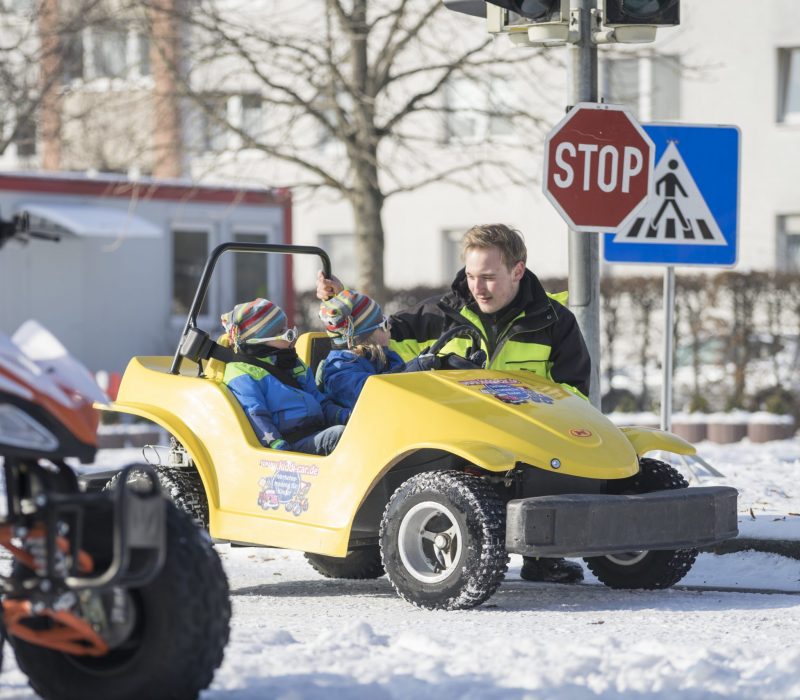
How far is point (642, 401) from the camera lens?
778 inches

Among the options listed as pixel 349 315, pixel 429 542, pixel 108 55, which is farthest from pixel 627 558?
pixel 108 55

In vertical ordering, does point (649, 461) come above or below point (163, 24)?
below

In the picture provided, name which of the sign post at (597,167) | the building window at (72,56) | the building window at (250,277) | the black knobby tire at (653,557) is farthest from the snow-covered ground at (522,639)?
the building window at (72,56)

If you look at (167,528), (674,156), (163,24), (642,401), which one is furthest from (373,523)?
(163,24)

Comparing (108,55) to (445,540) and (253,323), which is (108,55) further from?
(445,540)

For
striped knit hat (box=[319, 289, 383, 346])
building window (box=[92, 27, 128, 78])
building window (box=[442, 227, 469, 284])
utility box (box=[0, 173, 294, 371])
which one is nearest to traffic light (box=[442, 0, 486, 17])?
striped knit hat (box=[319, 289, 383, 346])

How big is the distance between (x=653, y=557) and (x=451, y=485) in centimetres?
120

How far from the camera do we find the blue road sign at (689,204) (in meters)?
10.1

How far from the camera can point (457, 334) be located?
26.5 ft

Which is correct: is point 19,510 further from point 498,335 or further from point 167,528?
point 498,335

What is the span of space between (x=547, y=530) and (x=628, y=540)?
1.34 feet

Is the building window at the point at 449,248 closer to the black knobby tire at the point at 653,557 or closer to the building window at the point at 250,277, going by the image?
the building window at the point at 250,277

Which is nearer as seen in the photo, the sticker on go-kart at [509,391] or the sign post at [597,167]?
the sticker on go-kart at [509,391]

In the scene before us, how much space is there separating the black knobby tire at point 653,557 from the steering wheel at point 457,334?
901 mm
